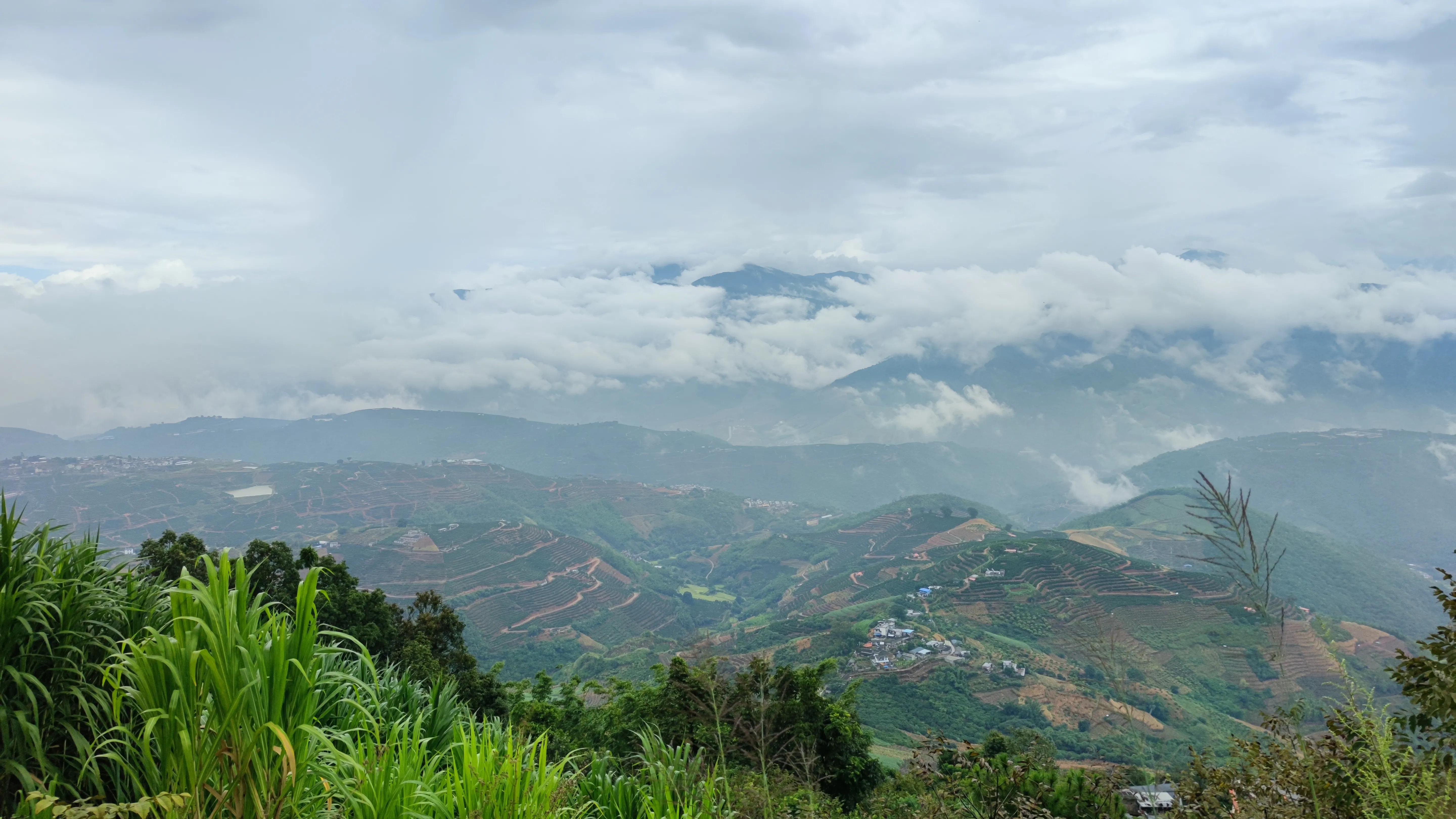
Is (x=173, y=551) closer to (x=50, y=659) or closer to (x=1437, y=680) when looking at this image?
(x=50, y=659)

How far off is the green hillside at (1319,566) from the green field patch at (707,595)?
6415cm

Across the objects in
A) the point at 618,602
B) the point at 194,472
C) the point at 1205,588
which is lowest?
the point at 618,602

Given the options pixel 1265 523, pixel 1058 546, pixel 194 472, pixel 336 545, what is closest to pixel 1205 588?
pixel 1058 546

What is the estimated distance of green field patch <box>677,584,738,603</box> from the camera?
126 meters

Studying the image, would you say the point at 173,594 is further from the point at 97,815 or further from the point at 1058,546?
the point at 1058,546

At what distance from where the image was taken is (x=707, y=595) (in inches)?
5148

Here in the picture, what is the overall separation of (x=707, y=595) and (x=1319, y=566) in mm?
94357

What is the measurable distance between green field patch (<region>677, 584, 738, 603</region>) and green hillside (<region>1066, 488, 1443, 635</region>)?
64.1 meters

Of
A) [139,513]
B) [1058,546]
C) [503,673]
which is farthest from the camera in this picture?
[139,513]

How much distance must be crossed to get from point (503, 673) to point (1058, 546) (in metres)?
66.1

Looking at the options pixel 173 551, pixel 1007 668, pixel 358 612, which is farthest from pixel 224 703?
pixel 1007 668

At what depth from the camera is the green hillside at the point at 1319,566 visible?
92.9 m

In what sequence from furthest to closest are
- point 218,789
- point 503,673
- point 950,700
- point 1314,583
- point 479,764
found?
point 1314,583
point 503,673
point 950,700
point 479,764
point 218,789

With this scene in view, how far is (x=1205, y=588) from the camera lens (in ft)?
241
